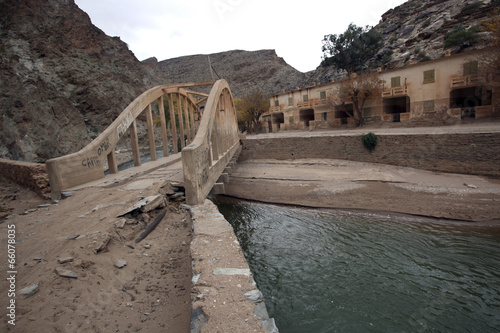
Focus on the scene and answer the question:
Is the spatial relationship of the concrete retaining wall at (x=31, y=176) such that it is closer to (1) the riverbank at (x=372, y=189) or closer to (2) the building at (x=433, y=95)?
(1) the riverbank at (x=372, y=189)

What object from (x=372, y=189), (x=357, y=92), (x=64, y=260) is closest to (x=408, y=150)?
(x=372, y=189)

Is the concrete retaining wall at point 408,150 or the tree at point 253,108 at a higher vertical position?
the tree at point 253,108

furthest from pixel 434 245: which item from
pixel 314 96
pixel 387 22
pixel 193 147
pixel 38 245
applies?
pixel 387 22

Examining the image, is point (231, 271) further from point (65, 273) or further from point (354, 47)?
point (354, 47)

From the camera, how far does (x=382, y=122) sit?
85.9ft

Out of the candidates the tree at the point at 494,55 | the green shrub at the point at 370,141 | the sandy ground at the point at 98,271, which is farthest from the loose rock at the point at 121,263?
the tree at the point at 494,55

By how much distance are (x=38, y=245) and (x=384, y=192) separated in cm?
1500

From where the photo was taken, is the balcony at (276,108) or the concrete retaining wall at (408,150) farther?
the balcony at (276,108)

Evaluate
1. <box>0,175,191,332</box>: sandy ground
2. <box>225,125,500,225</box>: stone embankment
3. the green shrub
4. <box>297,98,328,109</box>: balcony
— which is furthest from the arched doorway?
<box>0,175,191,332</box>: sandy ground

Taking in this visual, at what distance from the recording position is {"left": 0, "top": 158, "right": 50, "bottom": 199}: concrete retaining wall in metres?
7.40

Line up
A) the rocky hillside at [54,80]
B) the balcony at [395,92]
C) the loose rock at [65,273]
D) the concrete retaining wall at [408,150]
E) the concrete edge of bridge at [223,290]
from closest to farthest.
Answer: the concrete edge of bridge at [223,290], the loose rock at [65,273], the concrete retaining wall at [408,150], the rocky hillside at [54,80], the balcony at [395,92]

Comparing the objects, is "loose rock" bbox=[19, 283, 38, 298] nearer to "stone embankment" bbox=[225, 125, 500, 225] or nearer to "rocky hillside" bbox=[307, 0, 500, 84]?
"stone embankment" bbox=[225, 125, 500, 225]

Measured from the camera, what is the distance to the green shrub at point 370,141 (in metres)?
19.1

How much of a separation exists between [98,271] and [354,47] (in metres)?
47.2
